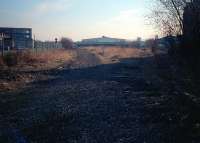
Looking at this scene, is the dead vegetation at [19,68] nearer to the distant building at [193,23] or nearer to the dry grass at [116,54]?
the distant building at [193,23]

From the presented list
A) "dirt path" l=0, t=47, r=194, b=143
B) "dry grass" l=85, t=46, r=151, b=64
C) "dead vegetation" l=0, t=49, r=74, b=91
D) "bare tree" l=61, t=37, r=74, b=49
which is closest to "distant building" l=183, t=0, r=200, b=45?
"dirt path" l=0, t=47, r=194, b=143

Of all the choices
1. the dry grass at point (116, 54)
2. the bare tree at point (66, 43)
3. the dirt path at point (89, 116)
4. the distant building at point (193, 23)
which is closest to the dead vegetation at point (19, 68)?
the dirt path at point (89, 116)

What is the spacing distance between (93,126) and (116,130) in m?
0.84

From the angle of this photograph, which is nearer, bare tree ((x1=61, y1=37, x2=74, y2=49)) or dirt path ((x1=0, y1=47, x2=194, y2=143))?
dirt path ((x1=0, y1=47, x2=194, y2=143))

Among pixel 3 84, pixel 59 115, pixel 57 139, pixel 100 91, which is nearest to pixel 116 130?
pixel 57 139

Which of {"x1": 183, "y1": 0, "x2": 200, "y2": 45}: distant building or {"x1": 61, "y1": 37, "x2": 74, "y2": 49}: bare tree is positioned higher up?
{"x1": 183, "y1": 0, "x2": 200, "y2": 45}: distant building

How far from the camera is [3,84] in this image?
22031 mm

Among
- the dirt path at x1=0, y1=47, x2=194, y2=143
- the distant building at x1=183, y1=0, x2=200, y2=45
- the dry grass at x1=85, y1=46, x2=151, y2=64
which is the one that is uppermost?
the distant building at x1=183, y1=0, x2=200, y2=45

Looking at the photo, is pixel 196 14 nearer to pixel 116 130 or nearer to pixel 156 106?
pixel 156 106

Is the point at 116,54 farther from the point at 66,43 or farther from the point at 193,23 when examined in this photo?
the point at 193,23

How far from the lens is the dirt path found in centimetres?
1041

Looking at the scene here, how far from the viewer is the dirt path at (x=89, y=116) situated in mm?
10414

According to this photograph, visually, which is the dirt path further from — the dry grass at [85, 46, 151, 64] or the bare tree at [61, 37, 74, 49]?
the bare tree at [61, 37, 74, 49]

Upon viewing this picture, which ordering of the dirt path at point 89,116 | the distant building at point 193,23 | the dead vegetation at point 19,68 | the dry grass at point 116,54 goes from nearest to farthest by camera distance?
the dirt path at point 89,116 < the distant building at point 193,23 < the dead vegetation at point 19,68 < the dry grass at point 116,54
